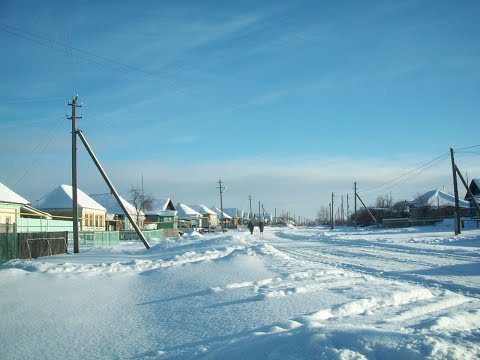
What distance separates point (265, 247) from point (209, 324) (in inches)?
479

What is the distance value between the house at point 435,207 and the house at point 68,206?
48121 millimetres

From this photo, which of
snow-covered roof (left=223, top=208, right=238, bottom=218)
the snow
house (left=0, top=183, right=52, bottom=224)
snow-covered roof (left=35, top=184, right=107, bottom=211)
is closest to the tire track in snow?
the snow

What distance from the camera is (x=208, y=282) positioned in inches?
401

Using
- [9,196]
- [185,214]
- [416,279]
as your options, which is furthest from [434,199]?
[416,279]

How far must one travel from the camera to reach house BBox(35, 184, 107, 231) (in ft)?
161

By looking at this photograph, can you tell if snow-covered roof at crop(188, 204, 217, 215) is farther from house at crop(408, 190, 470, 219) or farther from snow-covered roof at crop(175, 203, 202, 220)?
house at crop(408, 190, 470, 219)

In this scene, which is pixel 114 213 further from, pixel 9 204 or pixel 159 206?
pixel 9 204

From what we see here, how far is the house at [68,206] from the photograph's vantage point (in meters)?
49.0

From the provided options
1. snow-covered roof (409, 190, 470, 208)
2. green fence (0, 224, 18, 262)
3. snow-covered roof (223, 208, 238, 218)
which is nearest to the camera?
green fence (0, 224, 18, 262)

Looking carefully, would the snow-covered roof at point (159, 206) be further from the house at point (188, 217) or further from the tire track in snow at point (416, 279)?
the tire track in snow at point (416, 279)

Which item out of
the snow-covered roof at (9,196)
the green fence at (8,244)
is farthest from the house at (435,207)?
the green fence at (8,244)

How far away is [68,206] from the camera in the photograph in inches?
1946

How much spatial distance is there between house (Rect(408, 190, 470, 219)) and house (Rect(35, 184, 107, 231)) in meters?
48.1

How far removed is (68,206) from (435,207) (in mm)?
56724
